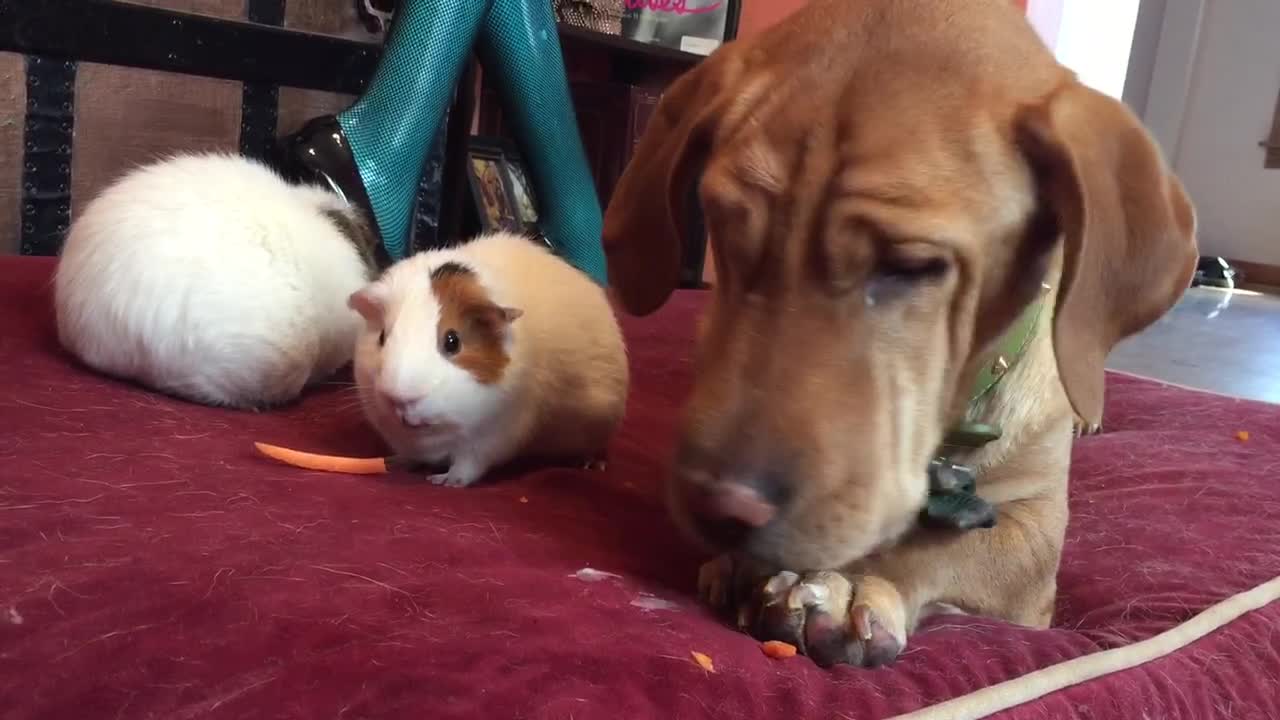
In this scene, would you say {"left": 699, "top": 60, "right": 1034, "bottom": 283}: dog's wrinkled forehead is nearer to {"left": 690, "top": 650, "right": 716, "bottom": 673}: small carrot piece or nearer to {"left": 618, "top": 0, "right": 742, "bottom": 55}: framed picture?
{"left": 690, "top": 650, "right": 716, "bottom": 673}: small carrot piece

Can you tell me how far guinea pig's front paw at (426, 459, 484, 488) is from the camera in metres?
1.59

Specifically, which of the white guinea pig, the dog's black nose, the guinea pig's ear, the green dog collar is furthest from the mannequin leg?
the dog's black nose

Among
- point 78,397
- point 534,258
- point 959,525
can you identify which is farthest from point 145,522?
point 959,525

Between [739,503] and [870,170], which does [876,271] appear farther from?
[739,503]

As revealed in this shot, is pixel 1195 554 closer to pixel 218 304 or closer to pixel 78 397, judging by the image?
pixel 218 304

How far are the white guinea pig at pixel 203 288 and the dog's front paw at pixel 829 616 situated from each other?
3.27ft

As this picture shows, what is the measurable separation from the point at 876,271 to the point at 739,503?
0.28m

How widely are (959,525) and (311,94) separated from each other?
9.31ft

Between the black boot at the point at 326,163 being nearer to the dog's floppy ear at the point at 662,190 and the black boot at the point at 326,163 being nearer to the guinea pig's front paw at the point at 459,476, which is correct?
the guinea pig's front paw at the point at 459,476

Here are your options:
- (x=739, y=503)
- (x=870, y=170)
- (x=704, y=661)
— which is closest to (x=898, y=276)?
(x=870, y=170)

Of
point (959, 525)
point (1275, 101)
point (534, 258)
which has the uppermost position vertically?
point (1275, 101)

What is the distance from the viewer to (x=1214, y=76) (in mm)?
9953

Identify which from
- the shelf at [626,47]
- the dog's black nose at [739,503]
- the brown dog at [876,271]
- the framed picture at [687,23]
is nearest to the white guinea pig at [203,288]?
the brown dog at [876,271]

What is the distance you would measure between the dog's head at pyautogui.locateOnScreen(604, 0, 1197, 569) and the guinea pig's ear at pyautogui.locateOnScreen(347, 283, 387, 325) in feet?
1.92
